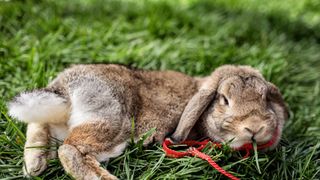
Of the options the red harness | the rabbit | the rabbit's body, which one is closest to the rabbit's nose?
the rabbit

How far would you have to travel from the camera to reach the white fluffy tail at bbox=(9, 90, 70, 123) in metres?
3.84

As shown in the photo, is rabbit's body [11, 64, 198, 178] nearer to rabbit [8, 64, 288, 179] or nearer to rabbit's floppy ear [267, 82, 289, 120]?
rabbit [8, 64, 288, 179]

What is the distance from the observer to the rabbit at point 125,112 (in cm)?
385

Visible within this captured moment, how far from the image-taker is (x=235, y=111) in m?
3.99

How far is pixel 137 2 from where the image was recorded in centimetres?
765

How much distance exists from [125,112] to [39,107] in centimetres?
65

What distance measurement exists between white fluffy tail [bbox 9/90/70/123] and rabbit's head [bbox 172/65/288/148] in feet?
3.04

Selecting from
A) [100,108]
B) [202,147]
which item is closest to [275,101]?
[202,147]

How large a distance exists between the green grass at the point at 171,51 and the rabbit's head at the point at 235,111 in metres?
0.21

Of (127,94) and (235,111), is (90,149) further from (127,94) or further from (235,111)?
(235,111)

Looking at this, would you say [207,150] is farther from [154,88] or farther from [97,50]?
[97,50]

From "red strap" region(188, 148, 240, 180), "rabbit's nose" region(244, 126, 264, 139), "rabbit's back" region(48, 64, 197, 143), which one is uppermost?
"rabbit's back" region(48, 64, 197, 143)

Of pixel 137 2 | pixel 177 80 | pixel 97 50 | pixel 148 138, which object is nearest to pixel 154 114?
pixel 148 138

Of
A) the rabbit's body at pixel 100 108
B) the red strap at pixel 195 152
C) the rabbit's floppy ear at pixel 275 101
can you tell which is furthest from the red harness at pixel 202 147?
the rabbit's floppy ear at pixel 275 101
